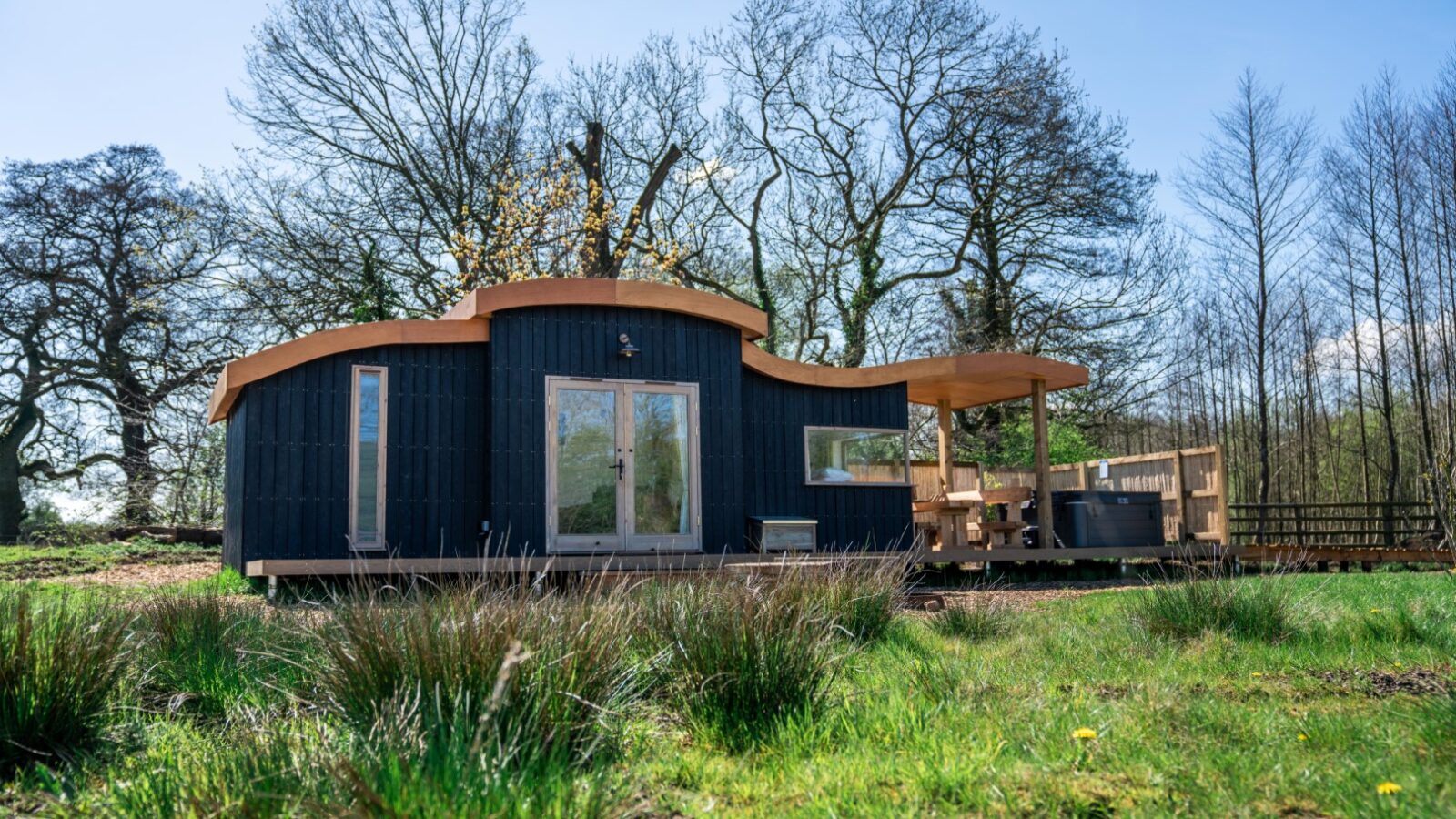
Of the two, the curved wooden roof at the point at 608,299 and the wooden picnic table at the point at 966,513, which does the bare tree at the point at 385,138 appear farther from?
the wooden picnic table at the point at 966,513

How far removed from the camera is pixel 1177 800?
9.84 feet

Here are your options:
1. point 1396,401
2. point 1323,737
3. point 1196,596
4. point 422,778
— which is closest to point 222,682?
point 422,778

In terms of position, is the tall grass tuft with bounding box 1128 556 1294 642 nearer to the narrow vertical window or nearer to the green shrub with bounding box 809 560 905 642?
the green shrub with bounding box 809 560 905 642

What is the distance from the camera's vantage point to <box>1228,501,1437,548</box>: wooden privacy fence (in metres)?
18.1

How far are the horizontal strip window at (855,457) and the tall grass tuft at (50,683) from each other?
30.1 ft

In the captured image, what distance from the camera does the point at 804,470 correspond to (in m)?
12.8

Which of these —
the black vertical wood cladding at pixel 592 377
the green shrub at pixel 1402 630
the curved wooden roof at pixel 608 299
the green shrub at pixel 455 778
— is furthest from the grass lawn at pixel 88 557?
the green shrub at pixel 1402 630

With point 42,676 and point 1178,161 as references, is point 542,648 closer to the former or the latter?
point 42,676

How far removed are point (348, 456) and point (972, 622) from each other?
630 centimetres

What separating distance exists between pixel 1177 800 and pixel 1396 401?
847 inches

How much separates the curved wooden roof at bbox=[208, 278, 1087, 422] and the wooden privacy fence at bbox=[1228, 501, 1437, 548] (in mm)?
6746

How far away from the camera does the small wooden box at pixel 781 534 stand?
12.0 metres

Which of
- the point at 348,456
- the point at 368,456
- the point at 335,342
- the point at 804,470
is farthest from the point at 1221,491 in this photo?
the point at 335,342

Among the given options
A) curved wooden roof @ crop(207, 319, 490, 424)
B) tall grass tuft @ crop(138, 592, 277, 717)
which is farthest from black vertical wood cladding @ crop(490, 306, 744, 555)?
tall grass tuft @ crop(138, 592, 277, 717)
